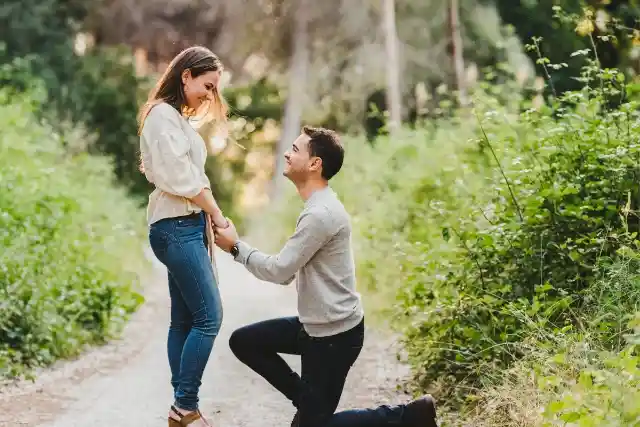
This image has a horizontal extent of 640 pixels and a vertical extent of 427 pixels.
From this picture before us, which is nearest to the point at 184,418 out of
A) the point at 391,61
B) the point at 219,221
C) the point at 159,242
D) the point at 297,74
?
the point at 159,242

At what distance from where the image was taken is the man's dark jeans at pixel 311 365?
4.88 meters

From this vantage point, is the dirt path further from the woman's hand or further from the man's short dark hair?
the man's short dark hair

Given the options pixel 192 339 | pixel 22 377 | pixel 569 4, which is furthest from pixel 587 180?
pixel 569 4

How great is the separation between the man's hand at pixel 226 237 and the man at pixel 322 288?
0.11 m

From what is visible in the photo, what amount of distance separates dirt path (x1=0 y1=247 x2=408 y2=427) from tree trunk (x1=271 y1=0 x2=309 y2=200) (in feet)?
58.1

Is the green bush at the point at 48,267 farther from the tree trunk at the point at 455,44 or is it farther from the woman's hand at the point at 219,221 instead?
the tree trunk at the point at 455,44

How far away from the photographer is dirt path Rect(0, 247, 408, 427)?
662 centimetres

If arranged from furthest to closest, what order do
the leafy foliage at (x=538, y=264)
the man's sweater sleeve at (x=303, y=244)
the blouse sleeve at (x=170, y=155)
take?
the leafy foliage at (x=538, y=264)
the blouse sleeve at (x=170, y=155)
the man's sweater sleeve at (x=303, y=244)

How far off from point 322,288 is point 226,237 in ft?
2.20

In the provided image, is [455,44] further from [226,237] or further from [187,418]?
[187,418]

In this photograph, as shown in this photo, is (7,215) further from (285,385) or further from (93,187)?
(93,187)

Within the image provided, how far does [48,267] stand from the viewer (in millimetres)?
9250

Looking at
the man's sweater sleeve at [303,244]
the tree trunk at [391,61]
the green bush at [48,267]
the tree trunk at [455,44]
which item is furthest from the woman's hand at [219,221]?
the tree trunk at [391,61]

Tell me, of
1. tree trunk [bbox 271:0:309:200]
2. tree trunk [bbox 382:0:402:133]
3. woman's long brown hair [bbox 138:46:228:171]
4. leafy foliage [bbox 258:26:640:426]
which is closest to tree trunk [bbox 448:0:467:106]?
tree trunk [bbox 382:0:402:133]
